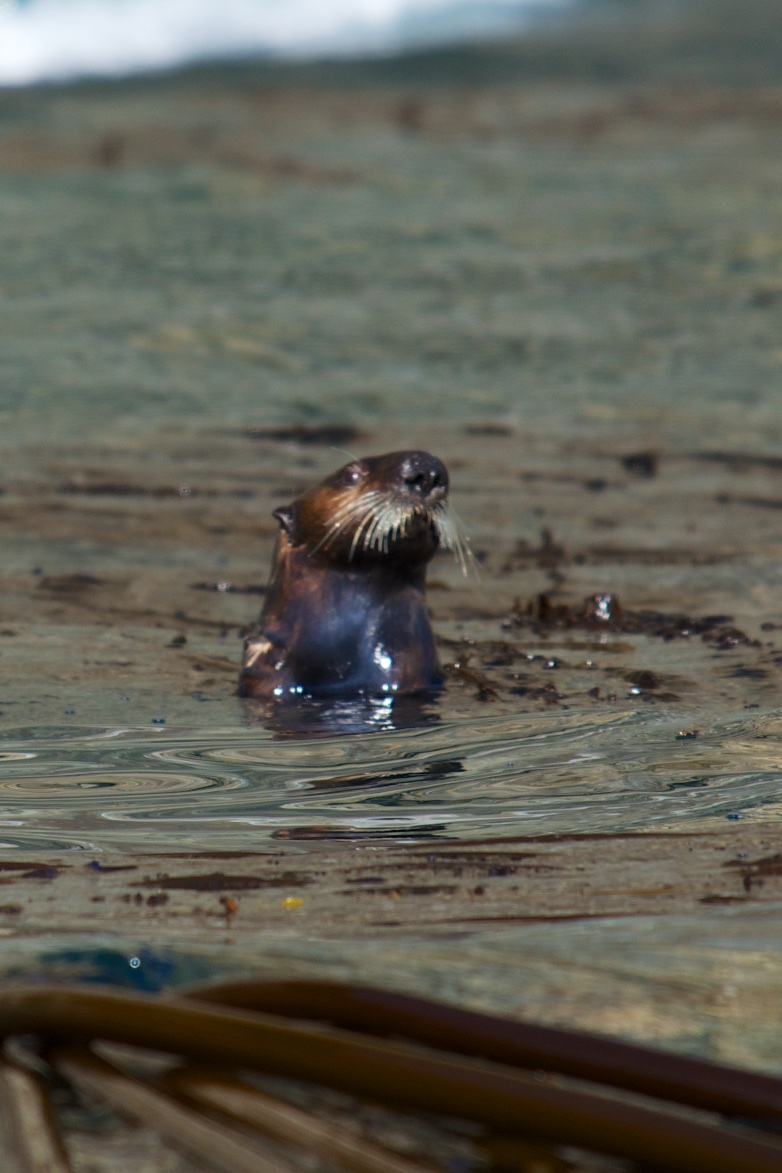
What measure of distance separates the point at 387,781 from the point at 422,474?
3.67ft

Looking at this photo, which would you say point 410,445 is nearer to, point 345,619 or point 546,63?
point 345,619

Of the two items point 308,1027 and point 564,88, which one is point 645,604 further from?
point 564,88

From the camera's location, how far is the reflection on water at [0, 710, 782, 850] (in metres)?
4.11

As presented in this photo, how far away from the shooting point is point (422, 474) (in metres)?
5.32

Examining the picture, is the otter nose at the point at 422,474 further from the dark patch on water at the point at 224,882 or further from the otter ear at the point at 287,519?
the dark patch on water at the point at 224,882

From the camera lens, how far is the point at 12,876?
3.64m

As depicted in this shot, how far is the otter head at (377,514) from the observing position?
5336 mm

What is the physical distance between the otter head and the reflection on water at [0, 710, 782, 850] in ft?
2.00

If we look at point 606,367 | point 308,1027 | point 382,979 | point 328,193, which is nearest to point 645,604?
point 606,367

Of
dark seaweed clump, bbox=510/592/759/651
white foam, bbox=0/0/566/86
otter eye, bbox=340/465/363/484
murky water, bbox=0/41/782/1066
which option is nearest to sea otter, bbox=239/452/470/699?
otter eye, bbox=340/465/363/484

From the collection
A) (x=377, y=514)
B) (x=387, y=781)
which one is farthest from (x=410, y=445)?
(x=387, y=781)

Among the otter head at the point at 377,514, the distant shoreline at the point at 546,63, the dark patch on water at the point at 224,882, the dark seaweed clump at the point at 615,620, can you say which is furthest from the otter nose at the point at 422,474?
the distant shoreline at the point at 546,63

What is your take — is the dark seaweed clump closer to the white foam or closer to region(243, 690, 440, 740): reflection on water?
region(243, 690, 440, 740): reflection on water

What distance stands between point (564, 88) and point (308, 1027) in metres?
15.3
